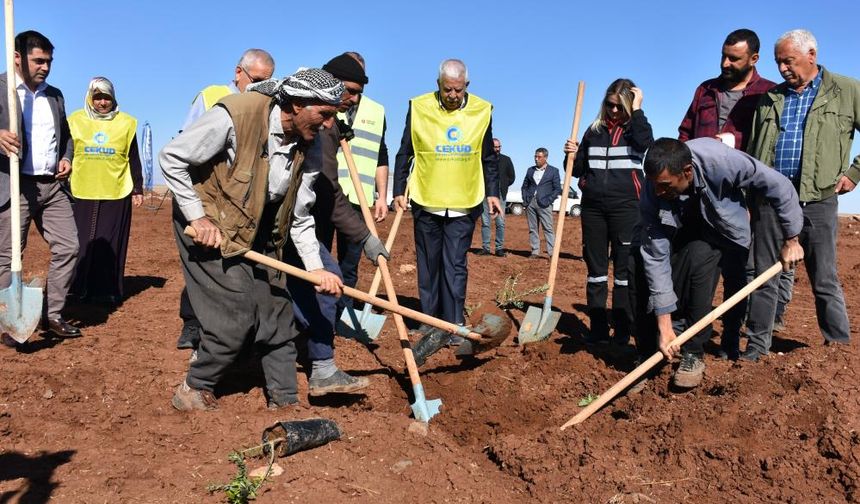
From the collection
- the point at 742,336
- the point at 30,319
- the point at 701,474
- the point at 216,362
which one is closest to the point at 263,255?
the point at 216,362

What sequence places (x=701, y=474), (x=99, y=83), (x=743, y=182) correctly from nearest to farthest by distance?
(x=701, y=474)
(x=743, y=182)
(x=99, y=83)

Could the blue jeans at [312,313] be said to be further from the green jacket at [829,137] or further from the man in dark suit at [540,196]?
the man in dark suit at [540,196]

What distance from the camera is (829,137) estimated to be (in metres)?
4.64

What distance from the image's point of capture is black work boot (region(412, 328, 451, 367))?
16.9 feet

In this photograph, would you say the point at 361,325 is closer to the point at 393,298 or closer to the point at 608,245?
the point at 393,298

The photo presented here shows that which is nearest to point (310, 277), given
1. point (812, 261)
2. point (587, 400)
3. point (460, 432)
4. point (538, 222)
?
point (460, 432)

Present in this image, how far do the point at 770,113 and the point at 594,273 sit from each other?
166 centimetres

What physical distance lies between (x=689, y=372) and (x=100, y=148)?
547cm

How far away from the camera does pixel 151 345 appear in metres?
5.45

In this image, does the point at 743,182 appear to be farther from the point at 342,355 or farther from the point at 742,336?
the point at 342,355

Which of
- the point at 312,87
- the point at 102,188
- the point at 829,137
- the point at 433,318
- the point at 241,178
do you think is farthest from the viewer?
the point at 102,188

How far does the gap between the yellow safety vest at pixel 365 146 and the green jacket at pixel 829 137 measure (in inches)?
118

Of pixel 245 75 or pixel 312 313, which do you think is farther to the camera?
pixel 245 75

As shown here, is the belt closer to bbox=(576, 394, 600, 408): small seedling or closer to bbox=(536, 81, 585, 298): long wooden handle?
bbox=(536, 81, 585, 298): long wooden handle
